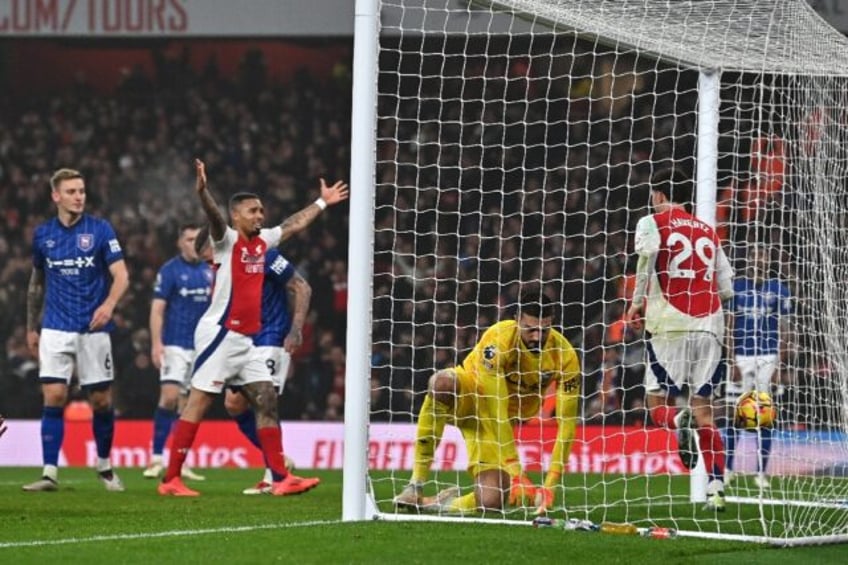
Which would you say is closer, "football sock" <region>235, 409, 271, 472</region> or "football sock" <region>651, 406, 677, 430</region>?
"football sock" <region>651, 406, 677, 430</region>

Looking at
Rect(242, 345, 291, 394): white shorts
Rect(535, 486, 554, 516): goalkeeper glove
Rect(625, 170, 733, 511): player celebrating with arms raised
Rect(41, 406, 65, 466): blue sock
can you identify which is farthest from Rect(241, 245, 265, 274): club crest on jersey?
Rect(535, 486, 554, 516): goalkeeper glove

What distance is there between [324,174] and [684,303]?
11.6 m

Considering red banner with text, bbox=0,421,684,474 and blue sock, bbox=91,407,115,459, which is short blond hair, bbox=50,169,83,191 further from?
red banner with text, bbox=0,421,684,474

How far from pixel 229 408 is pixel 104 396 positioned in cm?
94

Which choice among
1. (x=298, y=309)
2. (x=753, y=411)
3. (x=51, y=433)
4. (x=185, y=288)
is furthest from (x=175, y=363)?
(x=753, y=411)

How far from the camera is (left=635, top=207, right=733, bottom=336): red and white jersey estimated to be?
10.1m

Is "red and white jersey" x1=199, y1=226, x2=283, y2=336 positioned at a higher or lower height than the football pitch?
higher

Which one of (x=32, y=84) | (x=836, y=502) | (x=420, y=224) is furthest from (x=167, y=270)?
(x=32, y=84)

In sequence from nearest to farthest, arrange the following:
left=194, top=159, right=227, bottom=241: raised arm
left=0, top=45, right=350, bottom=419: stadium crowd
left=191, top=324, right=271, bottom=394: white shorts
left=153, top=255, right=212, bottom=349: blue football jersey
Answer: left=194, top=159, right=227, bottom=241: raised arm → left=191, top=324, right=271, bottom=394: white shorts → left=153, top=255, right=212, bottom=349: blue football jersey → left=0, top=45, right=350, bottom=419: stadium crowd

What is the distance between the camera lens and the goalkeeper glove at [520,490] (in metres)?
9.77

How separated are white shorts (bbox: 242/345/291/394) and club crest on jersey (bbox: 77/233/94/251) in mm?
1432

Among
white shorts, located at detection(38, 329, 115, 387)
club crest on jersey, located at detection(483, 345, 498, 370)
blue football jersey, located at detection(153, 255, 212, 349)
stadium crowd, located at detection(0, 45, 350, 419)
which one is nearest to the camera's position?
club crest on jersey, located at detection(483, 345, 498, 370)

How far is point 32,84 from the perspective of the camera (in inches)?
878

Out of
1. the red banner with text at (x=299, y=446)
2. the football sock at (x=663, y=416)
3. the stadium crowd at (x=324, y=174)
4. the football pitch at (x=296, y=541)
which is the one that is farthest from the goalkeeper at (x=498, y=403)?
the stadium crowd at (x=324, y=174)
